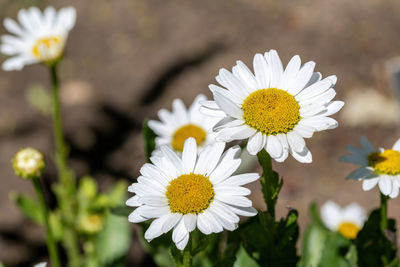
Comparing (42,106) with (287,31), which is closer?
(42,106)

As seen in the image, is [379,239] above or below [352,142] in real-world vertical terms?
below

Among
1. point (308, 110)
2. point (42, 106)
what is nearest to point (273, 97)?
point (308, 110)

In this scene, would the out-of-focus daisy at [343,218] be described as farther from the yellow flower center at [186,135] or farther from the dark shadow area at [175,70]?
the dark shadow area at [175,70]

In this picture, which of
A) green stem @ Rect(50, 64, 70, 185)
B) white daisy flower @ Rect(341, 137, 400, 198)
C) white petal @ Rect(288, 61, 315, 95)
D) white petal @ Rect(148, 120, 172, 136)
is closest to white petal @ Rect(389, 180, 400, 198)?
white daisy flower @ Rect(341, 137, 400, 198)

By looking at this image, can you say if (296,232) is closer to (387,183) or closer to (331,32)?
(387,183)

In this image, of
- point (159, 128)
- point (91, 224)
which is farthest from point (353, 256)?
point (91, 224)

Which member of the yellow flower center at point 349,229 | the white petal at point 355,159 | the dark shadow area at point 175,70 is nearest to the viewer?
the white petal at point 355,159

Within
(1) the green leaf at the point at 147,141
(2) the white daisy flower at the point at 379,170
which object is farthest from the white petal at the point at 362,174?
(1) the green leaf at the point at 147,141
